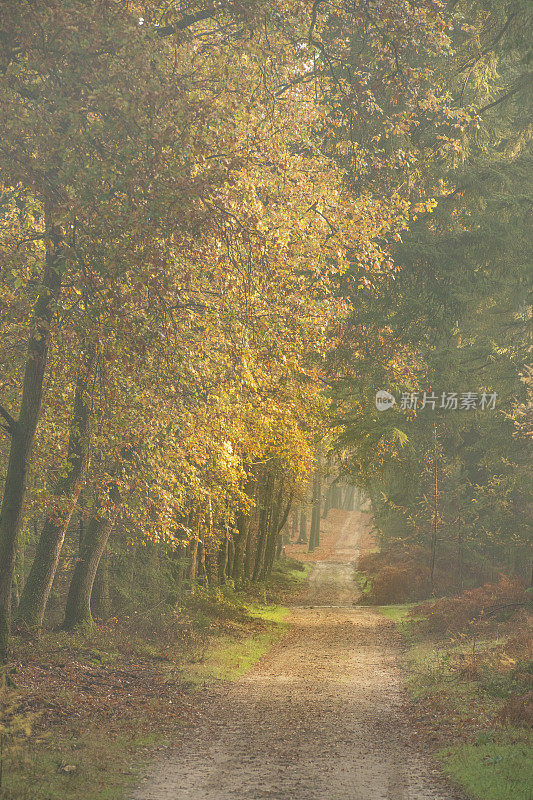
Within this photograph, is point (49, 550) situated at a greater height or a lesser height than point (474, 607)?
greater

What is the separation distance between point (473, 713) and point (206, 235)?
8144 millimetres

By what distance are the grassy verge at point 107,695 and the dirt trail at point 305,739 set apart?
1.50 feet

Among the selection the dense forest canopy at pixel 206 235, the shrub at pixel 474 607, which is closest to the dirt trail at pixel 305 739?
the shrub at pixel 474 607

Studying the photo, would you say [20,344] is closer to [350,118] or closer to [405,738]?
[350,118]

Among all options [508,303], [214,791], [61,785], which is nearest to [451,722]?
[214,791]

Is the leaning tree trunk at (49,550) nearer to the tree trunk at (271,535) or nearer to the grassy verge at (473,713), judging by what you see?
the grassy verge at (473,713)

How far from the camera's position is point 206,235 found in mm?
9484

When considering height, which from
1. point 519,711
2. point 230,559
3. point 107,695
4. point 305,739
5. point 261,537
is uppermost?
point 261,537

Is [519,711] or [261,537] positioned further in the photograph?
[261,537]

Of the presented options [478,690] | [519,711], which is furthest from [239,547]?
[519,711]

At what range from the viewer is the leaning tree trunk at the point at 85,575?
50.3 ft

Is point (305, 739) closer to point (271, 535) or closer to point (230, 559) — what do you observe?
point (230, 559)

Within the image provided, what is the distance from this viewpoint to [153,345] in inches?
378

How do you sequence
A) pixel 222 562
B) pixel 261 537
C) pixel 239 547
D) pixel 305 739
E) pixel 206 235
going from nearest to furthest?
1. pixel 206 235
2. pixel 305 739
3. pixel 222 562
4. pixel 239 547
5. pixel 261 537
